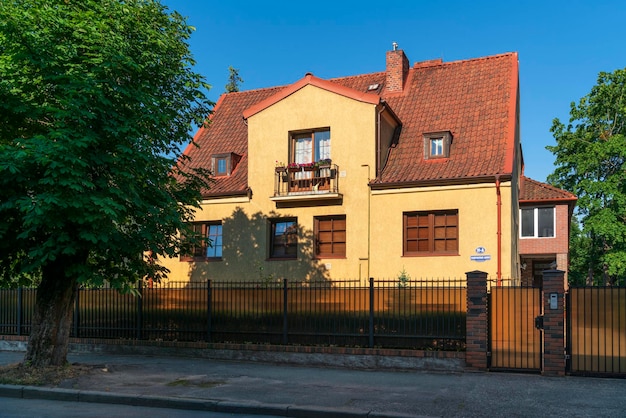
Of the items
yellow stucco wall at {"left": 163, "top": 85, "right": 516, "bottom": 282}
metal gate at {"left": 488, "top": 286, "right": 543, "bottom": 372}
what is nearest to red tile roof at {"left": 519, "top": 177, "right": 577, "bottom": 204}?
yellow stucco wall at {"left": 163, "top": 85, "right": 516, "bottom": 282}

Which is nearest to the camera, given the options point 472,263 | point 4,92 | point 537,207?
point 4,92

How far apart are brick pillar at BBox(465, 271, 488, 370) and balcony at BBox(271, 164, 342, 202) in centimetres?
742

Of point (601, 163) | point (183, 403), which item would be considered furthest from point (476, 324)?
point (601, 163)

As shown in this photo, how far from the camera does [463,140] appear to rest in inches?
773

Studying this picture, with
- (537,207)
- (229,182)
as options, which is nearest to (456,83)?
(229,182)

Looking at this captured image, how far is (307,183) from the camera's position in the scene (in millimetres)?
20203

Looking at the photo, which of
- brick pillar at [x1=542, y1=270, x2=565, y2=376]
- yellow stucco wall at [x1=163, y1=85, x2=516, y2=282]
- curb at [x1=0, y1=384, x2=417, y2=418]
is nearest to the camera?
curb at [x1=0, y1=384, x2=417, y2=418]

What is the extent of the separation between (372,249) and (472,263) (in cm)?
317

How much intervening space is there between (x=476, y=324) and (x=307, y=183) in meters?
8.90

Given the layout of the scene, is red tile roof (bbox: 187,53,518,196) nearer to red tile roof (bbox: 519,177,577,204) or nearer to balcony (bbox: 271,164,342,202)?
balcony (bbox: 271,164,342,202)

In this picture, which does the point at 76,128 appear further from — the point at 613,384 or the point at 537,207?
the point at 537,207

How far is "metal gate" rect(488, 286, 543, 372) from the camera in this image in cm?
1253

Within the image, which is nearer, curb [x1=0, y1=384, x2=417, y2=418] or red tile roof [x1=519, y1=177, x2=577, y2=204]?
curb [x1=0, y1=384, x2=417, y2=418]

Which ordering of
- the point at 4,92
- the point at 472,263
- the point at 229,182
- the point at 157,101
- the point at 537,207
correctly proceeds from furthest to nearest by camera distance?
1. the point at 537,207
2. the point at 229,182
3. the point at 472,263
4. the point at 157,101
5. the point at 4,92
